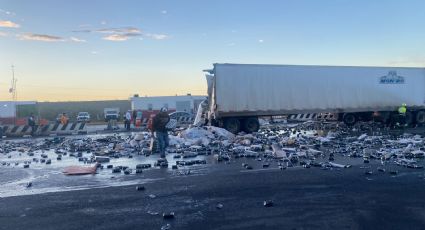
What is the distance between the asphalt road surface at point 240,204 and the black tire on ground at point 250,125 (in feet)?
46.1

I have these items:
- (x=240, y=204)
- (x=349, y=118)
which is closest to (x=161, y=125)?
(x=240, y=204)

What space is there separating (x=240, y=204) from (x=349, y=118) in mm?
23408

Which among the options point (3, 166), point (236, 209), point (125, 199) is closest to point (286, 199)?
point (236, 209)

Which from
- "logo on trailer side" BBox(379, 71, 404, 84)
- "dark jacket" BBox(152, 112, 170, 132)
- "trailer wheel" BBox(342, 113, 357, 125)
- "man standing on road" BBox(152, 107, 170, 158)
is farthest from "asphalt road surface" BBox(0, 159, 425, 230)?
"logo on trailer side" BBox(379, 71, 404, 84)

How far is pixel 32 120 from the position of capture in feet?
100

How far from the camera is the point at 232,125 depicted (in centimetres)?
2462

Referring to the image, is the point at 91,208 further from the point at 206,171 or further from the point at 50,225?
the point at 206,171

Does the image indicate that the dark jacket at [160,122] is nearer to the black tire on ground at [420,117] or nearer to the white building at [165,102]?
the black tire on ground at [420,117]

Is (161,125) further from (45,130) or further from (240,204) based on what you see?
(45,130)

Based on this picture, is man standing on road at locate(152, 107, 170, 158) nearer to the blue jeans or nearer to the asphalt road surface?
the blue jeans

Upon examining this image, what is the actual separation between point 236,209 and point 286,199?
121cm

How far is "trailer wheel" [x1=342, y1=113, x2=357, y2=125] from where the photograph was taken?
29225 millimetres

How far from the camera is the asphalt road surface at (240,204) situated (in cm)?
670

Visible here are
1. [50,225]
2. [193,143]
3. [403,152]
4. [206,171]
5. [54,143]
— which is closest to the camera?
[50,225]
